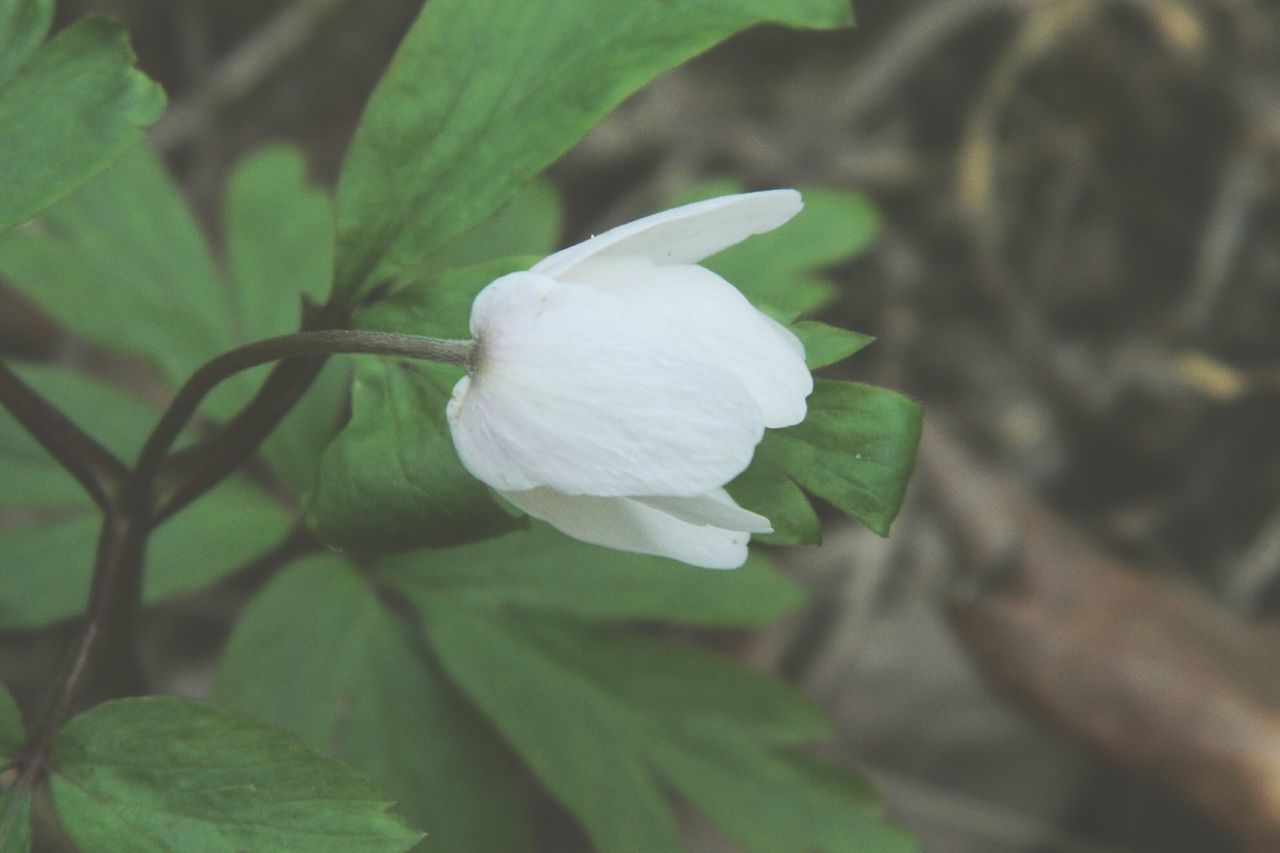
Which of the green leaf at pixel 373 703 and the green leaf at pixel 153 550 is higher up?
the green leaf at pixel 153 550

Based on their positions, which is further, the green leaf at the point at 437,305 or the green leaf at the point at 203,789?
the green leaf at the point at 437,305

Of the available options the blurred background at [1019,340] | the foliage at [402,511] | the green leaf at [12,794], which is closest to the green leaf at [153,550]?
the foliage at [402,511]

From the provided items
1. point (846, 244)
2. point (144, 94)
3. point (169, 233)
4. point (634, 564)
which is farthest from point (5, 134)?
point (846, 244)

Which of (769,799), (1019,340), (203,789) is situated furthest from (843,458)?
A: (1019,340)

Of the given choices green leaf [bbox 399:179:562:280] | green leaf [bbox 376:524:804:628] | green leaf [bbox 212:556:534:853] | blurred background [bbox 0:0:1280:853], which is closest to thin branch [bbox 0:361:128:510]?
green leaf [bbox 212:556:534:853]

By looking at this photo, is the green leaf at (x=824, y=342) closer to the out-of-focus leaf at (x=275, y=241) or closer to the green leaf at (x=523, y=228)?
the green leaf at (x=523, y=228)

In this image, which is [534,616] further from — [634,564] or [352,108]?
[352,108]

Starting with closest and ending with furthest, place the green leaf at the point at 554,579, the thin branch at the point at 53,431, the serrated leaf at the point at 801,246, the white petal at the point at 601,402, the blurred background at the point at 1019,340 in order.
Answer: the white petal at the point at 601,402
the thin branch at the point at 53,431
the green leaf at the point at 554,579
the serrated leaf at the point at 801,246
the blurred background at the point at 1019,340

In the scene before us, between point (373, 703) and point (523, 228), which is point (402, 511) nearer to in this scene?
point (373, 703)
